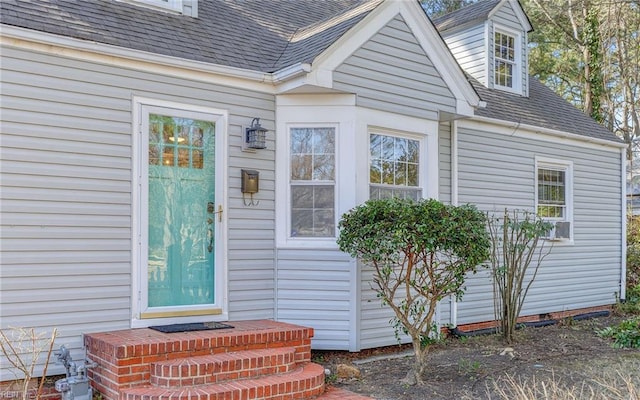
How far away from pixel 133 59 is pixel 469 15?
644cm

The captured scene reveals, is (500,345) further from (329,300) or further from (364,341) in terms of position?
(329,300)

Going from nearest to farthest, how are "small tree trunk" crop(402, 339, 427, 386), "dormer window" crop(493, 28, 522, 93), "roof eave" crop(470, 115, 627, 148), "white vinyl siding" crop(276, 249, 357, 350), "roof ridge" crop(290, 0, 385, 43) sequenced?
"small tree trunk" crop(402, 339, 427, 386) < "white vinyl siding" crop(276, 249, 357, 350) < "roof ridge" crop(290, 0, 385, 43) < "roof eave" crop(470, 115, 627, 148) < "dormer window" crop(493, 28, 522, 93)

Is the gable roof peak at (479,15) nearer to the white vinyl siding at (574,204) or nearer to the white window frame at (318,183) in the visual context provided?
the white vinyl siding at (574,204)

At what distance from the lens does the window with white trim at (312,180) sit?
19.8 ft

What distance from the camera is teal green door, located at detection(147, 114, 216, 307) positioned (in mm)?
5254

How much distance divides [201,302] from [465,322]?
13.0ft

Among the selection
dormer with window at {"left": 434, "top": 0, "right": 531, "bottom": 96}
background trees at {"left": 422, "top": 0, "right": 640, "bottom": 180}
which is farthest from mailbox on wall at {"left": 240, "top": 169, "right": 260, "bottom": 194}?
background trees at {"left": 422, "top": 0, "right": 640, "bottom": 180}

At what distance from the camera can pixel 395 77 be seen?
6.36 m

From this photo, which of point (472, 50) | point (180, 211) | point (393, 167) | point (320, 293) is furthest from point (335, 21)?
point (472, 50)

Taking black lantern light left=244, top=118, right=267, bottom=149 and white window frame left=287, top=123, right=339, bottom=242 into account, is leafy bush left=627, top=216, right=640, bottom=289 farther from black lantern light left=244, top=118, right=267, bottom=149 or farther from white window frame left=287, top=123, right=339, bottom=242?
black lantern light left=244, top=118, right=267, bottom=149

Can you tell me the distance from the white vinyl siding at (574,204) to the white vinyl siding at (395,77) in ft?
3.64

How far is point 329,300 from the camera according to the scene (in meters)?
5.95

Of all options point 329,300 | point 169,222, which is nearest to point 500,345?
point 329,300

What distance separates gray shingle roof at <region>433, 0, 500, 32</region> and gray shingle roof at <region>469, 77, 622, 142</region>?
1.15 metres
